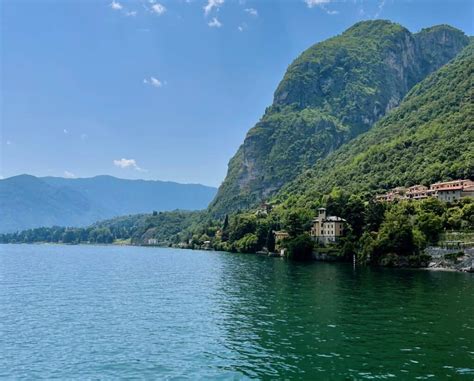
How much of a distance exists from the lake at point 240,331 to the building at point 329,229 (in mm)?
67527

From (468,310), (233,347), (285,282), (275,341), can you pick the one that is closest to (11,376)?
(233,347)

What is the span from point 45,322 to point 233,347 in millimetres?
21646

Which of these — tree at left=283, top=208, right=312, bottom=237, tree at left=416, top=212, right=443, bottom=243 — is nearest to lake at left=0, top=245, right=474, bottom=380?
tree at left=416, top=212, right=443, bottom=243

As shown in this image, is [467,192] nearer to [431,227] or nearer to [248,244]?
[431,227]

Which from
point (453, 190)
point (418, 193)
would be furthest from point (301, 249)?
point (453, 190)

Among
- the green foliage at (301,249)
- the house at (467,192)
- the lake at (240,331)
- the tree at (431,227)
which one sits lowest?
the lake at (240,331)

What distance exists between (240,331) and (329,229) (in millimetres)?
107013

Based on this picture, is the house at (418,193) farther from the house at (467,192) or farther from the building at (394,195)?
the house at (467,192)

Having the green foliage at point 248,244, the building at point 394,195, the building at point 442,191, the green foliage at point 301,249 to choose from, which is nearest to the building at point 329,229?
the green foliage at point 301,249

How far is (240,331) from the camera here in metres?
40.6

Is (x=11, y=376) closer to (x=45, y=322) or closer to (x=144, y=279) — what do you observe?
(x=45, y=322)

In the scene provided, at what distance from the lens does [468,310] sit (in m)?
49.5

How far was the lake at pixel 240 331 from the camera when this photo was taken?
98.7 ft

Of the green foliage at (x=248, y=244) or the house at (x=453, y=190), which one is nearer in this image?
the house at (x=453, y=190)
